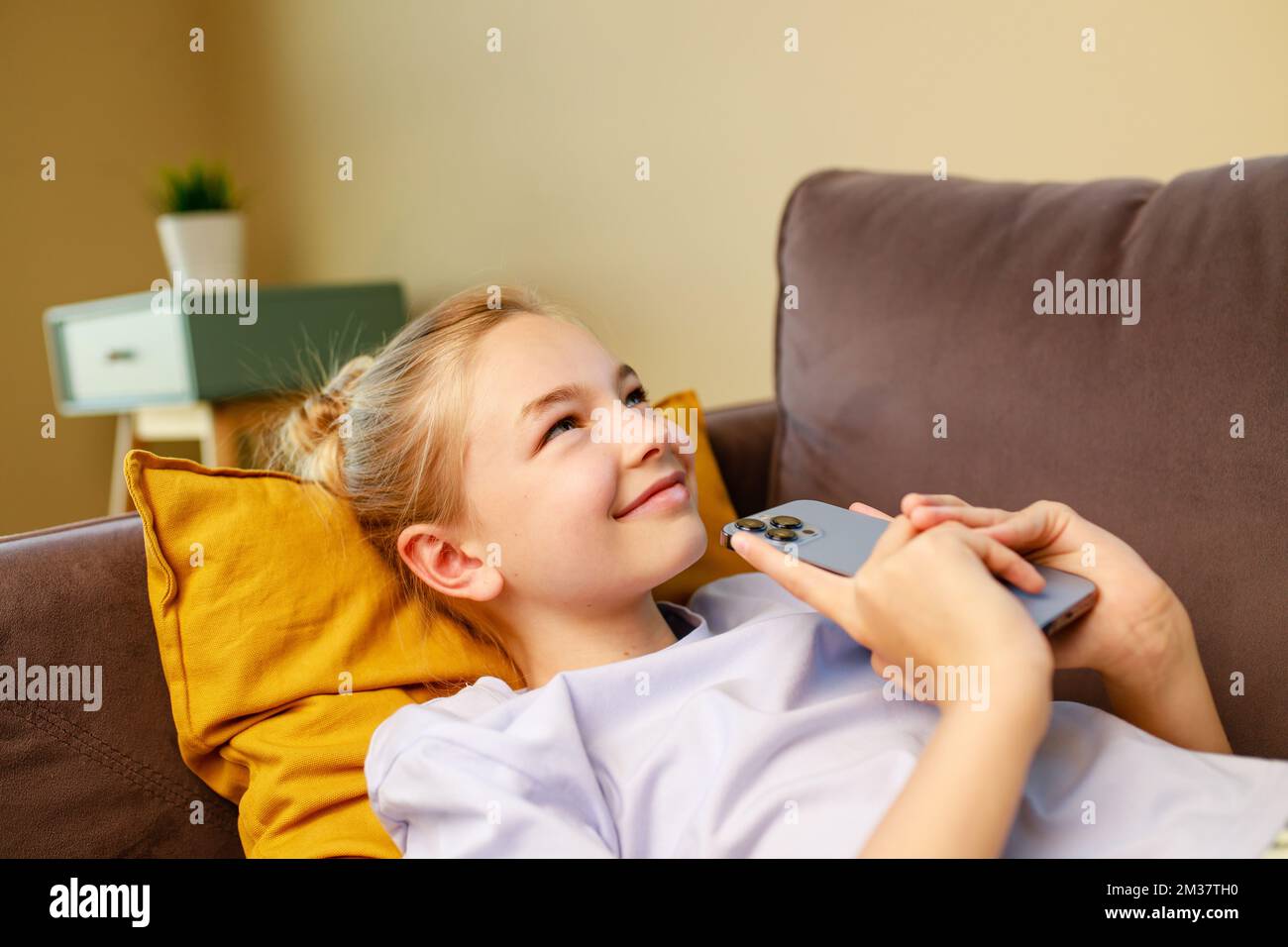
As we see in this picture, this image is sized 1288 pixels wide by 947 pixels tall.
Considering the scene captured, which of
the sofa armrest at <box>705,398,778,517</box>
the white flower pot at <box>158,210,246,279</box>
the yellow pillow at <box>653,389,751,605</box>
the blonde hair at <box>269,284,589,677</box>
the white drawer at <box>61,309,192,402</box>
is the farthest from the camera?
the white flower pot at <box>158,210,246,279</box>

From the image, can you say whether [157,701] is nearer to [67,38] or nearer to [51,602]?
[51,602]

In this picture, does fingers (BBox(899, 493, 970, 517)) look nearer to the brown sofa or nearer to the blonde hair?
the brown sofa

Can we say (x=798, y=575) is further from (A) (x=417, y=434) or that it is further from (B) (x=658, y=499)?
(A) (x=417, y=434)

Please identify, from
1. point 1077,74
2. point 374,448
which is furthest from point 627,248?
point 374,448

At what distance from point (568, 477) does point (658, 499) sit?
7cm

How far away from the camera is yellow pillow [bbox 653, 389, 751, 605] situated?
1072mm

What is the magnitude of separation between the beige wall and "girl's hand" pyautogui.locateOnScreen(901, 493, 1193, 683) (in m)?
0.89

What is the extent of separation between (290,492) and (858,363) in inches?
21.8

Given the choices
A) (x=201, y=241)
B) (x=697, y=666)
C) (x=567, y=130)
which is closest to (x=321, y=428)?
(x=697, y=666)

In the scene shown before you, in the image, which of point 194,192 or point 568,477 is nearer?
point 568,477

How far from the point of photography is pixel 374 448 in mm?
957

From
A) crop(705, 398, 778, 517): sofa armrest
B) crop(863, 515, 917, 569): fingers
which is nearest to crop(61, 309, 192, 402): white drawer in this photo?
crop(705, 398, 778, 517): sofa armrest

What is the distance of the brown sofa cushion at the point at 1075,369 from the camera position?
0.84 metres

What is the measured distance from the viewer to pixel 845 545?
0.75 metres
